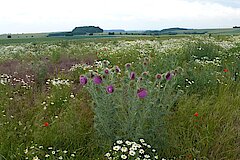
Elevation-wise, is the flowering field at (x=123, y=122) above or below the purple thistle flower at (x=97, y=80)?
below

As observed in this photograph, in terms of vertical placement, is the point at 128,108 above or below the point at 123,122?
above

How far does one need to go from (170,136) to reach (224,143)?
1.98ft

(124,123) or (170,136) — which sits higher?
(124,123)

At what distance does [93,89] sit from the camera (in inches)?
122

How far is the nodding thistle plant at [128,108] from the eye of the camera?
2922mm

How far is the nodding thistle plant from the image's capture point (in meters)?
2.92

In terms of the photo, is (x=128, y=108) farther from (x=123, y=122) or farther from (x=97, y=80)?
(x=97, y=80)

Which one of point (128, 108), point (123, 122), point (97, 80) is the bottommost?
point (123, 122)

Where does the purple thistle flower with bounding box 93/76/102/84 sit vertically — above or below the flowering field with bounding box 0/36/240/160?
above

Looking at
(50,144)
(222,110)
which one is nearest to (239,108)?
(222,110)

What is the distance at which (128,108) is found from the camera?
117 inches

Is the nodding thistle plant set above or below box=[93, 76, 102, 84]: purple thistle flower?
below

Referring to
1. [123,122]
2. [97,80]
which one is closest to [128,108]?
[123,122]

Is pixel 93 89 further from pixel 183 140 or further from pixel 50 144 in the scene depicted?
pixel 183 140
